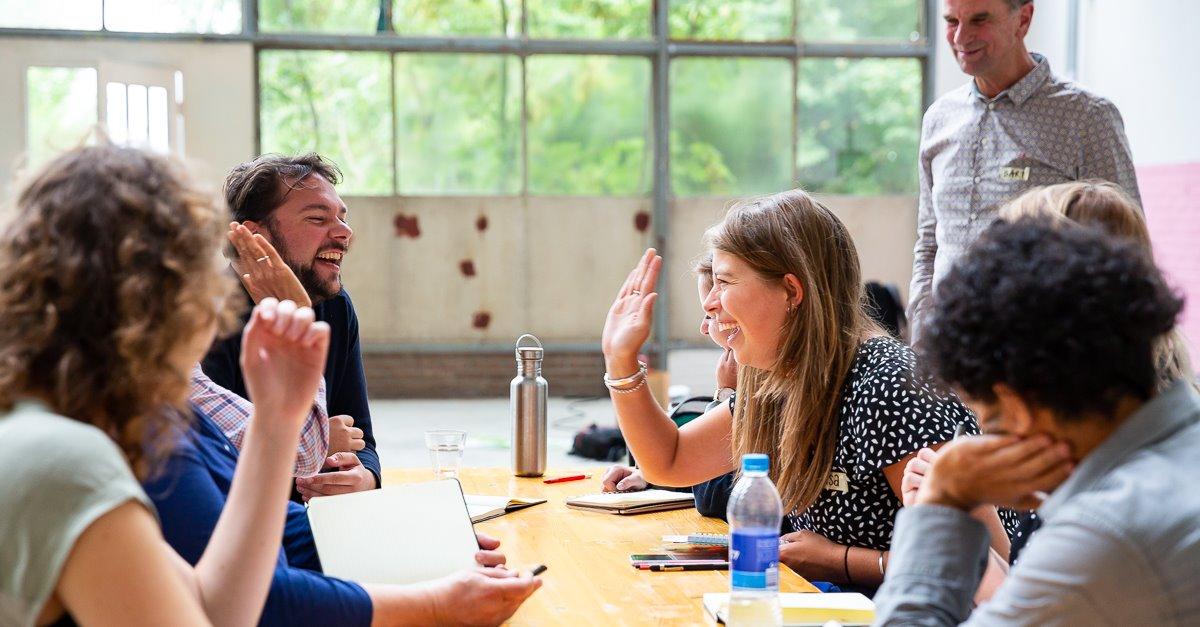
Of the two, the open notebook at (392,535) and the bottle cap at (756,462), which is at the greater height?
the bottle cap at (756,462)

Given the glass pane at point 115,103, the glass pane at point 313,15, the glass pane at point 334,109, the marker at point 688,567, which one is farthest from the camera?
the glass pane at point 334,109

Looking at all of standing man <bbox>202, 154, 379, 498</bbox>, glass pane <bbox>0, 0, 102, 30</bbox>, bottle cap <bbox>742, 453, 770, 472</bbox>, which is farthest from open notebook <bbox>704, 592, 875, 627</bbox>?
glass pane <bbox>0, 0, 102, 30</bbox>

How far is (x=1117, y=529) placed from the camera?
3.71 feet

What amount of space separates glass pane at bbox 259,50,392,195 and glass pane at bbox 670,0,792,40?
88.4 inches

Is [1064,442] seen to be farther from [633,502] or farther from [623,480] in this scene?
[623,480]

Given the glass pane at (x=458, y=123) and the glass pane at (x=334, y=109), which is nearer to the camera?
the glass pane at (x=334, y=109)

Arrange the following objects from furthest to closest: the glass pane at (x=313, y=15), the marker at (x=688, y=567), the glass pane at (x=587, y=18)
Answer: the glass pane at (x=587, y=18), the glass pane at (x=313, y=15), the marker at (x=688, y=567)

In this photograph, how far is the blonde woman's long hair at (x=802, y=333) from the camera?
7.57 ft

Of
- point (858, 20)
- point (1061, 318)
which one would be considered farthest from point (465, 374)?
point (1061, 318)

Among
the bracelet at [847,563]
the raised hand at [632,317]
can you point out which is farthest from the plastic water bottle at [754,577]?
the raised hand at [632,317]

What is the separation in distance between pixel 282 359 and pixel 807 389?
1190 mm

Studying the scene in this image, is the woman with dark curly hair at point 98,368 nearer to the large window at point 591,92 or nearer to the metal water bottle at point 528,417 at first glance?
the metal water bottle at point 528,417

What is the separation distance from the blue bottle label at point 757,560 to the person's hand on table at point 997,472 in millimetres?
326

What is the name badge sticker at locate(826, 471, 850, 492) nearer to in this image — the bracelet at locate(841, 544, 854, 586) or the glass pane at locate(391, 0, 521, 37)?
the bracelet at locate(841, 544, 854, 586)
